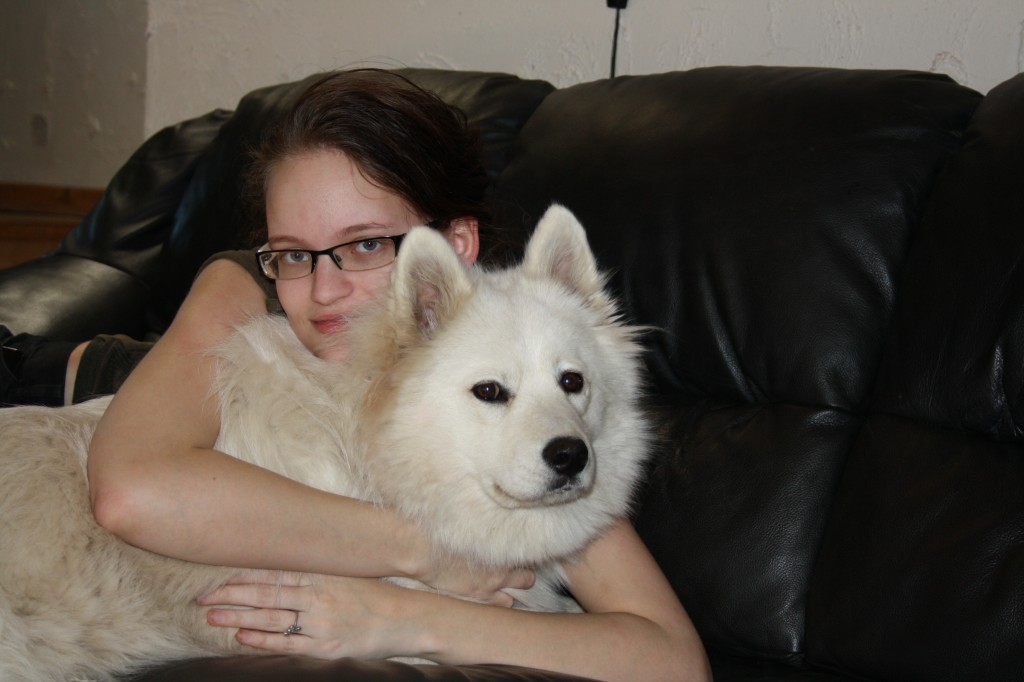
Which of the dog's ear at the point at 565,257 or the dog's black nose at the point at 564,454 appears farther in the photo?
the dog's ear at the point at 565,257

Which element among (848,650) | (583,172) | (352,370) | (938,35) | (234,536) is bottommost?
(848,650)

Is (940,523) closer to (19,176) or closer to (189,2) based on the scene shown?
(189,2)

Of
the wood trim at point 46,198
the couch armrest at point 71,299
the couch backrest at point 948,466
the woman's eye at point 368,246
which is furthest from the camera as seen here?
the wood trim at point 46,198

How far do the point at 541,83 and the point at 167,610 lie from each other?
2.08 meters

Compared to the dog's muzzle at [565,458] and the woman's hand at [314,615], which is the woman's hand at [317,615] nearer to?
the woman's hand at [314,615]

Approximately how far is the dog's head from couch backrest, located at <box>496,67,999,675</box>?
13.2 inches

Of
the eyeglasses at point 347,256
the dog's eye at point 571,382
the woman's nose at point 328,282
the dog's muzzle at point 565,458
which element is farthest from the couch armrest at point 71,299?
the dog's muzzle at point 565,458

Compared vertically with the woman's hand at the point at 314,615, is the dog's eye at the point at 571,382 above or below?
above

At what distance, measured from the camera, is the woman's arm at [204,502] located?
158 cm

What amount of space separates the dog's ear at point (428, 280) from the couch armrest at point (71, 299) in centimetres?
186

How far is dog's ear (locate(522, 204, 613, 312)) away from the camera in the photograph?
199cm

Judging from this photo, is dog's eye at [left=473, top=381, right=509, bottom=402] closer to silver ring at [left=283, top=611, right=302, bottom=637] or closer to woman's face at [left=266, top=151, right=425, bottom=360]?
woman's face at [left=266, top=151, right=425, bottom=360]

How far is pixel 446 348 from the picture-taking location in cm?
184

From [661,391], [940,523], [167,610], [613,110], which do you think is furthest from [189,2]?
[940,523]
